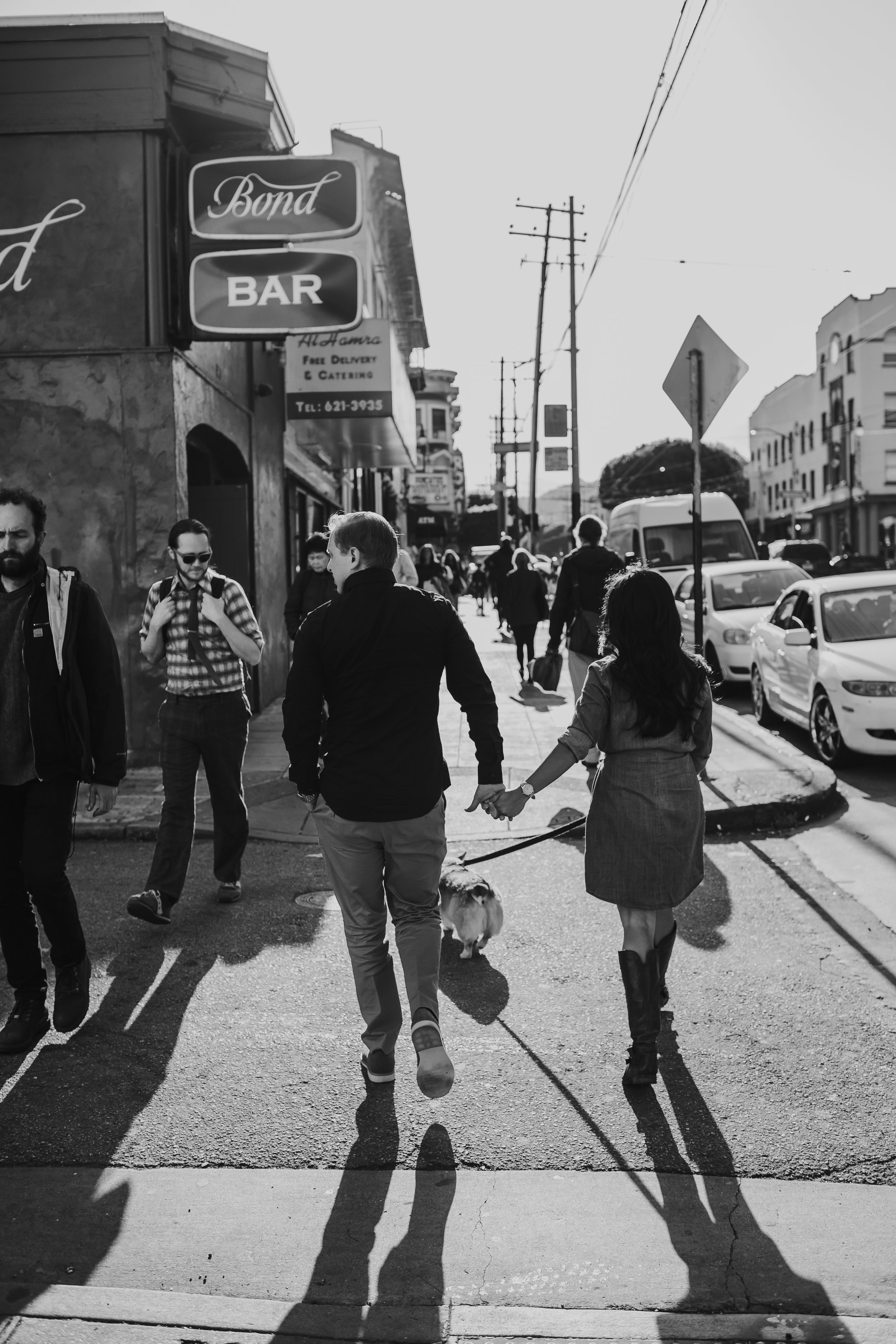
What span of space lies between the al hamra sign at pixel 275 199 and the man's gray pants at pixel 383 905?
6890mm

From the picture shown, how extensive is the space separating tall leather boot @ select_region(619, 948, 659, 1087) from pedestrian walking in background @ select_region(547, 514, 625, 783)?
15.8 feet

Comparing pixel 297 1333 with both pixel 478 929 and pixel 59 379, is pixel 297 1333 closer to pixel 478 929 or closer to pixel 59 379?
pixel 478 929

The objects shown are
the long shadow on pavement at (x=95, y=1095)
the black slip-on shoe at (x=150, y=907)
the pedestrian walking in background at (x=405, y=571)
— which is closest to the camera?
the long shadow on pavement at (x=95, y=1095)

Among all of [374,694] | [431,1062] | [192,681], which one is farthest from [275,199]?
[431,1062]

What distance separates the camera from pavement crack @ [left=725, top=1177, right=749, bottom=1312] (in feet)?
9.27

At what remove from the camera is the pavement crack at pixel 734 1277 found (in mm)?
2826

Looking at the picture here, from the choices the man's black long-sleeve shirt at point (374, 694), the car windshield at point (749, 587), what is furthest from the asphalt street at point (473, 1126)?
the car windshield at point (749, 587)

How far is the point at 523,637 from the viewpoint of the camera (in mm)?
16188

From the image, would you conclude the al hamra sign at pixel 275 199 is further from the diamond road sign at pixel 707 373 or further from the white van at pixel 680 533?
the white van at pixel 680 533

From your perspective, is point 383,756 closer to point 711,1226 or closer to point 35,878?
point 35,878

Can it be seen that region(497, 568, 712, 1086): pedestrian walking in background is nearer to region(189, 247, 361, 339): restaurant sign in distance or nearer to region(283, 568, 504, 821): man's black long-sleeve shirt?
region(283, 568, 504, 821): man's black long-sleeve shirt

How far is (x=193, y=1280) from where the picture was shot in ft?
9.67

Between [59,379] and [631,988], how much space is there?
732 centimetres

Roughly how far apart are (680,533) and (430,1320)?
64.4ft
